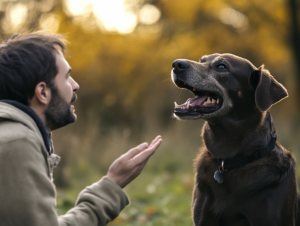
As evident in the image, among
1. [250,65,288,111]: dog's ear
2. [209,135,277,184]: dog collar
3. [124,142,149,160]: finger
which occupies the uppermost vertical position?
[250,65,288,111]: dog's ear

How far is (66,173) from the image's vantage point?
7.38 metres

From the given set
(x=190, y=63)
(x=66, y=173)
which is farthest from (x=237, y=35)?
(x=190, y=63)

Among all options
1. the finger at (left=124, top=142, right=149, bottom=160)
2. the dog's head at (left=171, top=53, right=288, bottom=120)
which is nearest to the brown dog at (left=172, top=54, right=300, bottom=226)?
the dog's head at (left=171, top=53, right=288, bottom=120)

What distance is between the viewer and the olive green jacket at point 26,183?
1.90 metres

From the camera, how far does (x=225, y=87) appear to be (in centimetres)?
376

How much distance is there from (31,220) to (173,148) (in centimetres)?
797

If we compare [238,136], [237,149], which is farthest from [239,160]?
[238,136]

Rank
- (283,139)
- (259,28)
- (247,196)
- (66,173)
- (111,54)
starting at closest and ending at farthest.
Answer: (247,196) → (66,173) → (283,139) → (111,54) → (259,28)

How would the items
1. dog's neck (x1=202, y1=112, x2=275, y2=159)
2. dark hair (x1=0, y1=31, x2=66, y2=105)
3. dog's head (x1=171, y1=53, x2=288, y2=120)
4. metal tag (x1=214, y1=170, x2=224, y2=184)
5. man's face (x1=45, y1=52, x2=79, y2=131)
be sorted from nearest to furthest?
dark hair (x1=0, y1=31, x2=66, y2=105) → man's face (x1=45, y1=52, x2=79, y2=131) → metal tag (x1=214, y1=170, x2=224, y2=184) → dog's neck (x1=202, y1=112, x2=275, y2=159) → dog's head (x1=171, y1=53, x2=288, y2=120)

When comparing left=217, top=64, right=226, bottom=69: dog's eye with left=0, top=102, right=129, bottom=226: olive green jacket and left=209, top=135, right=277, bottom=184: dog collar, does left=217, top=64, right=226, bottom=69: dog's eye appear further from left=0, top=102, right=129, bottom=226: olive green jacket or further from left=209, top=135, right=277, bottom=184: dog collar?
left=0, top=102, right=129, bottom=226: olive green jacket

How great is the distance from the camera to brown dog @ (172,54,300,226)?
3160 mm

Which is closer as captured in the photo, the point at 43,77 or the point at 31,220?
the point at 31,220

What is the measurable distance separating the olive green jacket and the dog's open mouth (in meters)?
1.67

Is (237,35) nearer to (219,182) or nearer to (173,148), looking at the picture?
(173,148)
